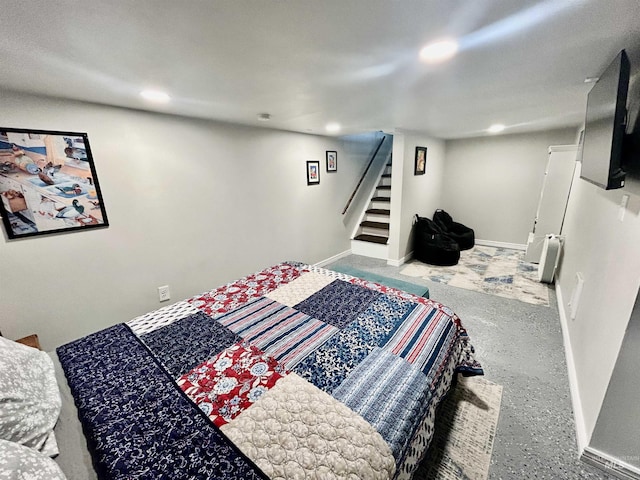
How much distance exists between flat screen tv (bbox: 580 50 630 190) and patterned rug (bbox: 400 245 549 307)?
208cm

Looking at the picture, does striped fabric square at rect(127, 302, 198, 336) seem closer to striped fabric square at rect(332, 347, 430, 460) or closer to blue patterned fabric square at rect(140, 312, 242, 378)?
blue patterned fabric square at rect(140, 312, 242, 378)

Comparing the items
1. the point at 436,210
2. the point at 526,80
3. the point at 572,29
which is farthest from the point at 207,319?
the point at 436,210

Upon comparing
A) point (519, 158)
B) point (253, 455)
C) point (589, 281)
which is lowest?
point (253, 455)

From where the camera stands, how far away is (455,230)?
489cm

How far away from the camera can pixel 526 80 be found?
1.62 metres

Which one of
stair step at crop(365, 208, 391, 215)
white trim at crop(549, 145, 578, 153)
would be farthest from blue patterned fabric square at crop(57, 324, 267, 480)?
white trim at crop(549, 145, 578, 153)

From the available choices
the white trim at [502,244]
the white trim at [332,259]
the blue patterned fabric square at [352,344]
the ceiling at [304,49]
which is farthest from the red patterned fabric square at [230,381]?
the white trim at [502,244]

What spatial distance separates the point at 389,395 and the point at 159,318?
4.78 feet

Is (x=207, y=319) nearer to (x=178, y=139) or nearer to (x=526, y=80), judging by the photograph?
(x=178, y=139)

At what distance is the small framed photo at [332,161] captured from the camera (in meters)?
3.97

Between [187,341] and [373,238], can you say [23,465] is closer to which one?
[187,341]

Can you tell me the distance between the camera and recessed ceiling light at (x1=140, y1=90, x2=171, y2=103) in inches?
65.7

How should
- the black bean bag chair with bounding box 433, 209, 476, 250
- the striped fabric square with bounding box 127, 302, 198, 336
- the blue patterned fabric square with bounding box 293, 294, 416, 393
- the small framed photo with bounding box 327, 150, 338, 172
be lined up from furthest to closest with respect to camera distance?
the black bean bag chair with bounding box 433, 209, 476, 250, the small framed photo with bounding box 327, 150, 338, 172, the striped fabric square with bounding box 127, 302, 198, 336, the blue patterned fabric square with bounding box 293, 294, 416, 393

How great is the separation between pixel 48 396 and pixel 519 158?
19.9 feet
